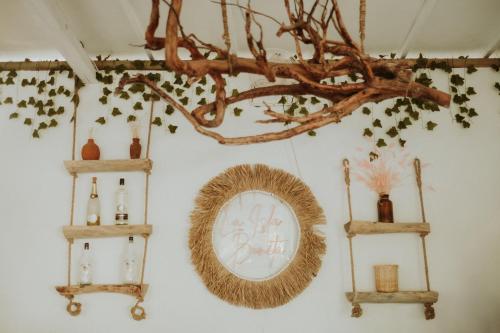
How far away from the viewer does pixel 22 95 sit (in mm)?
3434

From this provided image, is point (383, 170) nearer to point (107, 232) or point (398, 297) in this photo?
point (398, 297)

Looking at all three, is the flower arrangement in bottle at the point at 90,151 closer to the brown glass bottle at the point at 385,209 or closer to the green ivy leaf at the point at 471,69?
the brown glass bottle at the point at 385,209

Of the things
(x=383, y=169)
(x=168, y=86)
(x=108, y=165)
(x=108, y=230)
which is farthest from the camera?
(x=168, y=86)

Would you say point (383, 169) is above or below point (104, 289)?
above

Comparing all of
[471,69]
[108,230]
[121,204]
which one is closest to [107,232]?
[108,230]

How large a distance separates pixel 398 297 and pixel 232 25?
1874mm

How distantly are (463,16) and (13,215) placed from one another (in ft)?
10.1

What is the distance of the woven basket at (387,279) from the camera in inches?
116

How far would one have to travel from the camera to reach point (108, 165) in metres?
3.14

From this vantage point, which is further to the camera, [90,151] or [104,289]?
[90,151]

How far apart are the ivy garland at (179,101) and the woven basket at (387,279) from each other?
805 mm

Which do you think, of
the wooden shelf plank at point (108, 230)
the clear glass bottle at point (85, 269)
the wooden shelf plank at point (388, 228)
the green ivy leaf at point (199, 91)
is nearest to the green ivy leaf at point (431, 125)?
the wooden shelf plank at point (388, 228)

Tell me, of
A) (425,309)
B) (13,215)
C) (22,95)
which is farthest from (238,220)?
(22,95)

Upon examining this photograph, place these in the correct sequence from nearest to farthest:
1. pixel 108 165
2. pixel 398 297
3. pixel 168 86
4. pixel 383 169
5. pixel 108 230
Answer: pixel 398 297, pixel 108 230, pixel 108 165, pixel 383 169, pixel 168 86
